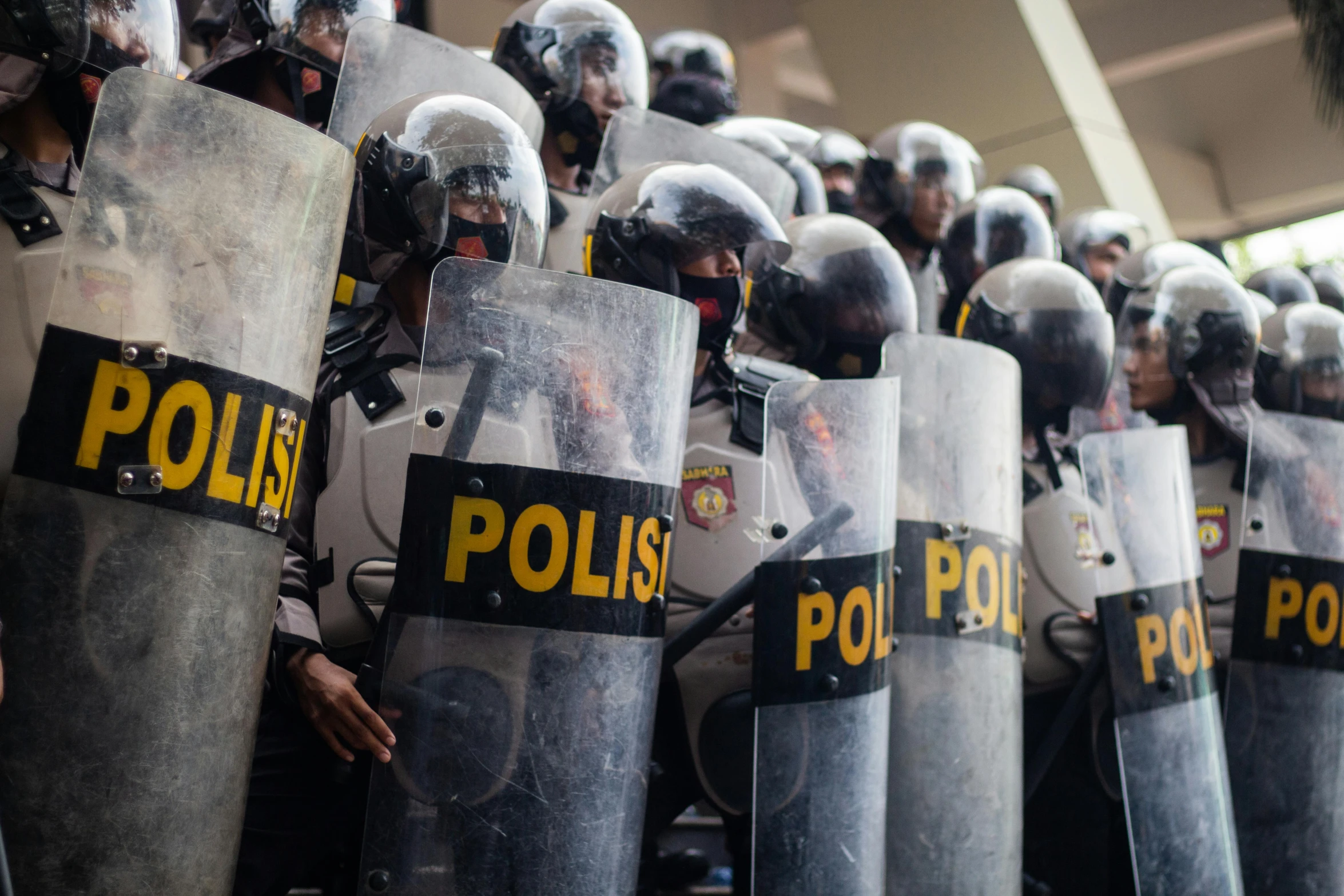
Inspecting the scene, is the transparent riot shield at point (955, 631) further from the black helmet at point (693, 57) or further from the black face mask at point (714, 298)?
the black helmet at point (693, 57)

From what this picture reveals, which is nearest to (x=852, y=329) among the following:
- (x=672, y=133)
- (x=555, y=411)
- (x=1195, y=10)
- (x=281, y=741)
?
(x=672, y=133)

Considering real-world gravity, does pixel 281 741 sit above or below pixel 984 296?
below

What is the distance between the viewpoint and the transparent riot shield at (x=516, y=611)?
199 cm

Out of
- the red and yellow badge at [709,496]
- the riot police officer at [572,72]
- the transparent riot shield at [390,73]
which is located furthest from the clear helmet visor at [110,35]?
the riot police officer at [572,72]

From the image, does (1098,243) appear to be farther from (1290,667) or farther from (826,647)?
(826,647)

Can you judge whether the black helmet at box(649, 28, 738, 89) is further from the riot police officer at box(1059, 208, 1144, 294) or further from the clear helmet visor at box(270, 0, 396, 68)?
the clear helmet visor at box(270, 0, 396, 68)

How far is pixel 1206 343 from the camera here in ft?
15.1

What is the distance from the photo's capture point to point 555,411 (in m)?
2.09

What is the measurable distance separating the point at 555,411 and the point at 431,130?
711mm

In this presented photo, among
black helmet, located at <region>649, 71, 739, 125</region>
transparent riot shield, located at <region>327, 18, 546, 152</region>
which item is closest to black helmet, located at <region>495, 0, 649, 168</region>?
transparent riot shield, located at <region>327, 18, 546, 152</region>

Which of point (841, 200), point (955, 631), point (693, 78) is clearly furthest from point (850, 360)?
point (693, 78)

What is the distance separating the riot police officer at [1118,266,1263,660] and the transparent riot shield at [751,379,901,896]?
2.32 metres

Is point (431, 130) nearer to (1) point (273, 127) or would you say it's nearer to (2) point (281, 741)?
(1) point (273, 127)

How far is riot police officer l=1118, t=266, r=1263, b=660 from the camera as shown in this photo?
4.42 meters
